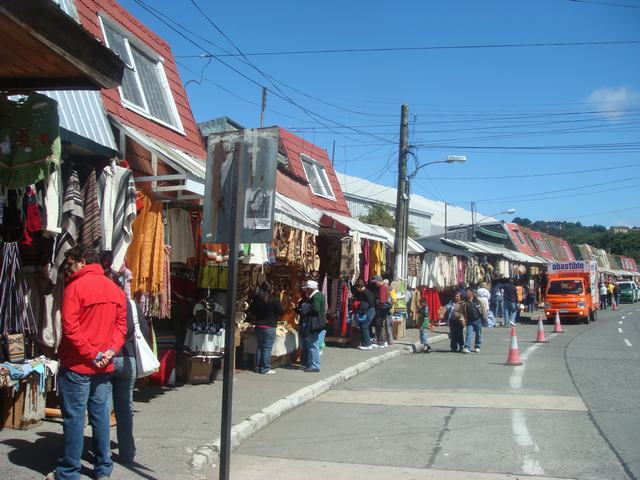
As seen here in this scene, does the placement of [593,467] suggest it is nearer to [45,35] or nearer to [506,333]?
[45,35]

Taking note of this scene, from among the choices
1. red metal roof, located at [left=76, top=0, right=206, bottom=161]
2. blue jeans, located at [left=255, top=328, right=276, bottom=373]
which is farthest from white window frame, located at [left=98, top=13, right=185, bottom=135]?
blue jeans, located at [left=255, top=328, right=276, bottom=373]

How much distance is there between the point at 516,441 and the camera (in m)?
7.45

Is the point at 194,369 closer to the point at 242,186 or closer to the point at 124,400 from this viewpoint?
the point at 124,400

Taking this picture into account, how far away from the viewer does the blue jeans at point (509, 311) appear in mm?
27609

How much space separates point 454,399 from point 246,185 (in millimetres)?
6104

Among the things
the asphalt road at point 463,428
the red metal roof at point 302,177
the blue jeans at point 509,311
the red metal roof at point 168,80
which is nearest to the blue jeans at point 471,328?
the asphalt road at point 463,428

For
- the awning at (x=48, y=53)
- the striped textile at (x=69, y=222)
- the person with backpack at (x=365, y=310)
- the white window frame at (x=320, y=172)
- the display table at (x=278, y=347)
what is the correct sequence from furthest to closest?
the white window frame at (x=320, y=172), the person with backpack at (x=365, y=310), the display table at (x=278, y=347), the striped textile at (x=69, y=222), the awning at (x=48, y=53)

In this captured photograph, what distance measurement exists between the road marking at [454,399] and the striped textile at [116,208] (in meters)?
4.34

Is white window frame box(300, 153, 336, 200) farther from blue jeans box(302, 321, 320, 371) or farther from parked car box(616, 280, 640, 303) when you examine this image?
parked car box(616, 280, 640, 303)

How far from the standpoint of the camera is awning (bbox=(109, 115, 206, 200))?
8.34m

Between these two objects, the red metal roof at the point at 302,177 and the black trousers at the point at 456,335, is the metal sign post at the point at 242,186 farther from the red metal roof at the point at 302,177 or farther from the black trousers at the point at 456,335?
the black trousers at the point at 456,335

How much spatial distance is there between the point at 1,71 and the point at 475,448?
5835 mm

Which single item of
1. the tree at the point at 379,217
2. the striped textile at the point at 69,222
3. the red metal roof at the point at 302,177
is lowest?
the striped textile at the point at 69,222

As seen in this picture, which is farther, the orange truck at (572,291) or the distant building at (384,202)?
the distant building at (384,202)
